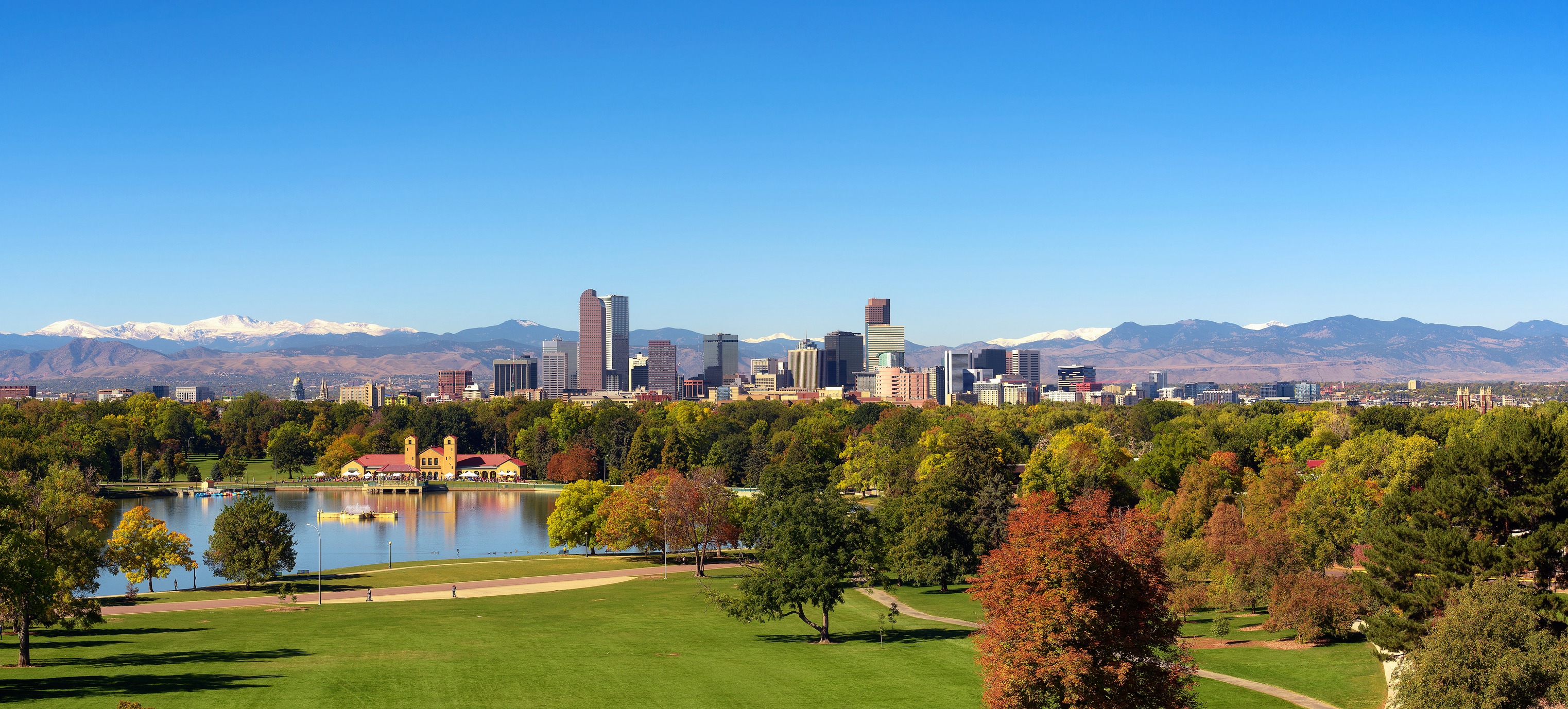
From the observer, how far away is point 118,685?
111 feet

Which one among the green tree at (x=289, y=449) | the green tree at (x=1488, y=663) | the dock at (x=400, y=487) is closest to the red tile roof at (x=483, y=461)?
the dock at (x=400, y=487)

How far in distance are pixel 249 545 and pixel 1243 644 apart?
47.7 metres

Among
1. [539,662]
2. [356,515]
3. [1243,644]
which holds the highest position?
[539,662]

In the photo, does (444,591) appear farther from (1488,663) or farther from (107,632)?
(1488,663)

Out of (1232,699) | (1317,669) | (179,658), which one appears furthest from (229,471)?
(1232,699)

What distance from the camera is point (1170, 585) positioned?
86.0ft

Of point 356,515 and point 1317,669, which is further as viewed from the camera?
point 356,515

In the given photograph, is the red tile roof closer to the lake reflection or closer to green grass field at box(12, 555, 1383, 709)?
the lake reflection

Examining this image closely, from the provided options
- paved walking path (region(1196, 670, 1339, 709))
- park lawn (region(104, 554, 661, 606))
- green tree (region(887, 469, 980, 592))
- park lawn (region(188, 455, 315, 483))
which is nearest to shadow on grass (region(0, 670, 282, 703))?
park lawn (region(104, 554, 661, 606))

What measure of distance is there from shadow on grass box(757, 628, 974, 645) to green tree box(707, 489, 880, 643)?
21.2 inches

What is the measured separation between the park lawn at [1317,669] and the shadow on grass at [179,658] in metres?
30.4

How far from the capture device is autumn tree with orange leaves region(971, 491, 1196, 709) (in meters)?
24.7

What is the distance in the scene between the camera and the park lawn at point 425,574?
59.1 m

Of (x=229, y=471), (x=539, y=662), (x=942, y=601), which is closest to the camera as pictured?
(x=539, y=662)
